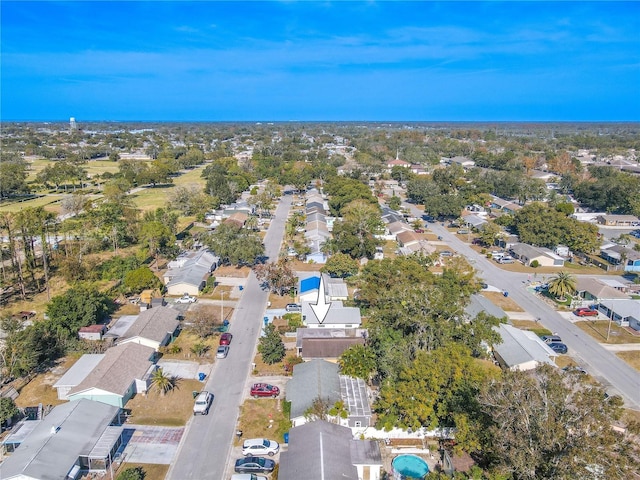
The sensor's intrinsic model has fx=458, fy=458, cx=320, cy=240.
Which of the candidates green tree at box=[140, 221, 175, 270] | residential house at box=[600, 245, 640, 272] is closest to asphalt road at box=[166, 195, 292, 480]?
green tree at box=[140, 221, 175, 270]

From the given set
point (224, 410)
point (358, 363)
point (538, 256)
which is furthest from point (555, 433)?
point (538, 256)

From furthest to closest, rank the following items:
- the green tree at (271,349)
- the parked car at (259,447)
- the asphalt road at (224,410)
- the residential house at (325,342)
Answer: the residential house at (325,342) → the green tree at (271,349) → the parked car at (259,447) → the asphalt road at (224,410)

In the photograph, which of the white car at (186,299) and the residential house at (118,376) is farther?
→ the white car at (186,299)

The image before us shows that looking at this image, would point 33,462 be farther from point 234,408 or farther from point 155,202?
point 155,202

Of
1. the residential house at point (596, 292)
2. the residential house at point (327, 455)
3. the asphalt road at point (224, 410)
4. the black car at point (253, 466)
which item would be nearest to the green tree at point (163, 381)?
the asphalt road at point (224, 410)

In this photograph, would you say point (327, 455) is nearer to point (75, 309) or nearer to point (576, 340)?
point (75, 309)

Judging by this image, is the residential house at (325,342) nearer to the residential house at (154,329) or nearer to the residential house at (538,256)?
the residential house at (154,329)

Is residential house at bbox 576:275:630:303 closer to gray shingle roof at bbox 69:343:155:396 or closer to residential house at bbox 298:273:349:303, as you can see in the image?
residential house at bbox 298:273:349:303
